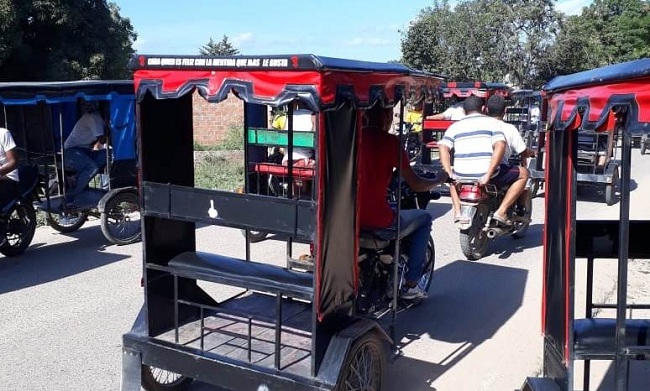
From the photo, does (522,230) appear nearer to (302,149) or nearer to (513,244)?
(513,244)

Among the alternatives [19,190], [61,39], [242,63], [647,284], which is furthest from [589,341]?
[61,39]

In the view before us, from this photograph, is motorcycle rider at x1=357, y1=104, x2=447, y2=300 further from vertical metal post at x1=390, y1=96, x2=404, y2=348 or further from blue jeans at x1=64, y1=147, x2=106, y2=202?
blue jeans at x1=64, y1=147, x2=106, y2=202

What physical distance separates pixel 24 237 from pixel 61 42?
15.4 metres

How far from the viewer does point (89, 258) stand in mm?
8141

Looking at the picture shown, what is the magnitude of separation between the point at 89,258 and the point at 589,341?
6.10 metres

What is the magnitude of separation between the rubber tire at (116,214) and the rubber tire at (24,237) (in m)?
0.79

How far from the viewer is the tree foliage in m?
31.2

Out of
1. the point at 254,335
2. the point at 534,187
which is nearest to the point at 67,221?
the point at 254,335

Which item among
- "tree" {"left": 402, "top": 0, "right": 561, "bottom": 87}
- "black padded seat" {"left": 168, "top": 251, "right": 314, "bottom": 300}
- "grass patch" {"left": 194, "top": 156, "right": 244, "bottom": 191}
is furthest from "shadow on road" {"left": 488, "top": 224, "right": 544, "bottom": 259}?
"tree" {"left": 402, "top": 0, "right": 561, "bottom": 87}

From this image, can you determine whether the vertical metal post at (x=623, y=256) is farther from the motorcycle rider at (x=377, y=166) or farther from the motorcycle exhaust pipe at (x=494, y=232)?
the motorcycle exhaust pipe at (x=494, y=232)

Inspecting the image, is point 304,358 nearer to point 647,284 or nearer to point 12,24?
point 647,284

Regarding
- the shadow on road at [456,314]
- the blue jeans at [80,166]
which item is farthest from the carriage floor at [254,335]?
the blue jeans at [80,166]

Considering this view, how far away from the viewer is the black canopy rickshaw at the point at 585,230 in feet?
9.32

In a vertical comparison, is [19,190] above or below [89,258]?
above
